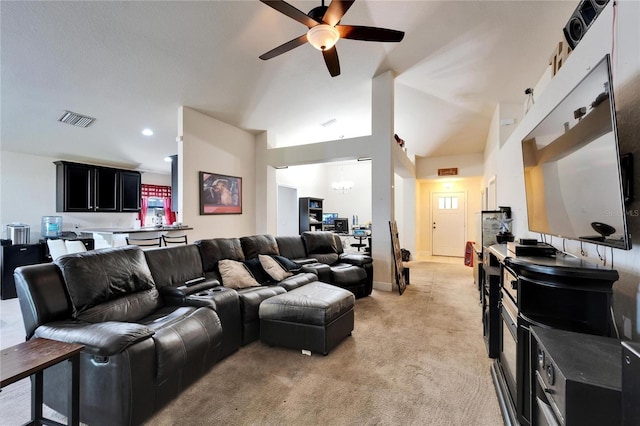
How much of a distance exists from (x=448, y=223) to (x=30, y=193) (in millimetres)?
9539

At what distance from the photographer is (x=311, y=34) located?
2.49m

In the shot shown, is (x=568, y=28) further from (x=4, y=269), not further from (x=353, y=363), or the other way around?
(x=4, y=269)

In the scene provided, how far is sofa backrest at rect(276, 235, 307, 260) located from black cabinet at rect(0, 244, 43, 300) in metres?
4.08

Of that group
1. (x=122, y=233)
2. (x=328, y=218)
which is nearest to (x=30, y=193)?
(x=122, y=233)

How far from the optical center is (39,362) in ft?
4.11

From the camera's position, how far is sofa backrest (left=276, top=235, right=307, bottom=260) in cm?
433

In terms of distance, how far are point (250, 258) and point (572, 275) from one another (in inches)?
125

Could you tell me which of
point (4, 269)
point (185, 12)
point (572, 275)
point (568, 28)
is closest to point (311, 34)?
point (185, 12)

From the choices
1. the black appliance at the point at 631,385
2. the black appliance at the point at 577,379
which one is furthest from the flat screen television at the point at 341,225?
the black appliance at the point at 631,385

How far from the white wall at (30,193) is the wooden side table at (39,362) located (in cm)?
520

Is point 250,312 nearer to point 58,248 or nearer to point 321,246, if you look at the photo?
point 321,246

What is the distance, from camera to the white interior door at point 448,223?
8125 mm

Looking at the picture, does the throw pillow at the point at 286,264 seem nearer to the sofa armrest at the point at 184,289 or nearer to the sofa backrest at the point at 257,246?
the sofa backrest at the point at 257,246

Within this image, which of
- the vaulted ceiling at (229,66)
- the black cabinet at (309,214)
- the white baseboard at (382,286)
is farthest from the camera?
the black cabinet at (309,214)
